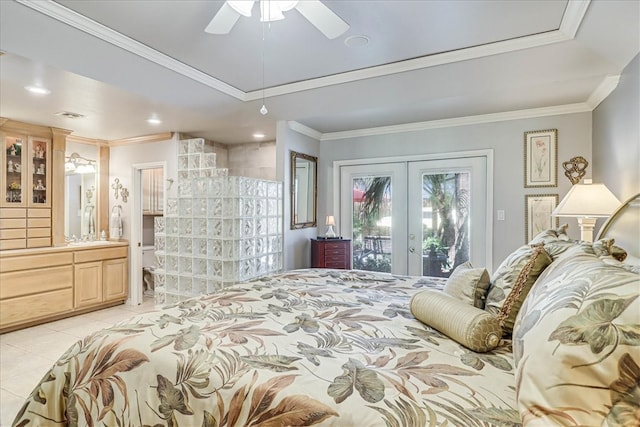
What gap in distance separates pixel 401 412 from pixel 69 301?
16.5ft

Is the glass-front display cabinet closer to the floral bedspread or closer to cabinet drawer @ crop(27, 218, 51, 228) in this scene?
cabinet drawer @ crop(27, 218, 51, 228)

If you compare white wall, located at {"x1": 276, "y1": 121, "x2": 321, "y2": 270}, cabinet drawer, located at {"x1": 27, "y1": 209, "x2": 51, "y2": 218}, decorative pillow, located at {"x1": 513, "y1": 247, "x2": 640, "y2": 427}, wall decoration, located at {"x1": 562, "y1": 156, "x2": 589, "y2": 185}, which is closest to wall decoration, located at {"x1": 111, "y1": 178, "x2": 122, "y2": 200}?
cabinet drawer, located at {"x1": 27, "y1": 209, "x2": 51, "y2": 218}

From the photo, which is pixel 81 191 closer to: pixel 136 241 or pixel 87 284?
pixel 136 241

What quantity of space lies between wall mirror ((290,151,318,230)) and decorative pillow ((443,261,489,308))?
2.83 metres

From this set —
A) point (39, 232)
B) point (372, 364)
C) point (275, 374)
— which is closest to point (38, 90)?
point (39, 232)

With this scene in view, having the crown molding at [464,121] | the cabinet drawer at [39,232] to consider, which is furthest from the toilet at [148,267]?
the crown molding at [464,121]

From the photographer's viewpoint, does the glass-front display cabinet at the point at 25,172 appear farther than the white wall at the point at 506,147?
Yes

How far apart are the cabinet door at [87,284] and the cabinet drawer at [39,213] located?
2.46 feet

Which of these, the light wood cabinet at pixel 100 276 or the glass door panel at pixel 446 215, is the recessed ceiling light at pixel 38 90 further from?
the glass door panel at pixel 446 215

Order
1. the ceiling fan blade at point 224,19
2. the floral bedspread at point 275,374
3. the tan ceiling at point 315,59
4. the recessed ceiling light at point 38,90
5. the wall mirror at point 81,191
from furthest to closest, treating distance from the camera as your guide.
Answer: the wall mirror at point 81,191 < the recessed ceiling light at point 38,90 < the tan ceiling at point 315,59 < the ceiling fan blade at point 224,19 < the floral bedspread at point 275,374

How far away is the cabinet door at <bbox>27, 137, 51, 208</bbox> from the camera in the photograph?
172 inches

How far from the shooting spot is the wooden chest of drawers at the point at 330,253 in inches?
170

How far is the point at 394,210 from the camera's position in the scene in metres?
4.58

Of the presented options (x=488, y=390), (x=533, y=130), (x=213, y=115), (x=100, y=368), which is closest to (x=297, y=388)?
(x=488, y=390)
